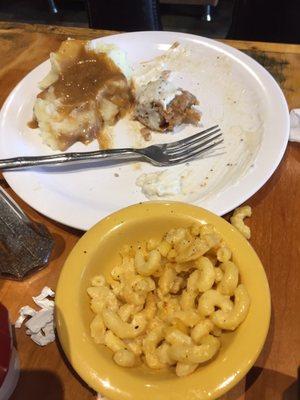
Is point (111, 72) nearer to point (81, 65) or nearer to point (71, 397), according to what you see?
point (81, 65)

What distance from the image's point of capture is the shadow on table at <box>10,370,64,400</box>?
666 mm

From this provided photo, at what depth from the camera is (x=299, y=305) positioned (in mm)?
725

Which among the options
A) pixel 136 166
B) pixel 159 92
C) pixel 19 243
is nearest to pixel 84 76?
pixel 159 92

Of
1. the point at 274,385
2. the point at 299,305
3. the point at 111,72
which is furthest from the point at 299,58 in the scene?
the point at 274,385

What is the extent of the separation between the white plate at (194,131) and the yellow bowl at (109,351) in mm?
139

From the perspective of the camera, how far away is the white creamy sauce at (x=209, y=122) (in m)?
0.91

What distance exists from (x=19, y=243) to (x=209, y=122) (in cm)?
52

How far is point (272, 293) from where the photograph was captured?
29.3 inches

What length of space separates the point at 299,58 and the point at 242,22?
376 mm

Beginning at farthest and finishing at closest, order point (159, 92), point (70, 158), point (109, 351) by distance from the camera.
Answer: point (159, 92) → point (70, 158) → point (109, 351)

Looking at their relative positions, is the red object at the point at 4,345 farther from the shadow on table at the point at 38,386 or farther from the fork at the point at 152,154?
the fork at the point at 152,154

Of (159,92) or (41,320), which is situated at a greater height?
(159,92)

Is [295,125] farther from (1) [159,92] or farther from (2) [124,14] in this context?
(2) [124,14]

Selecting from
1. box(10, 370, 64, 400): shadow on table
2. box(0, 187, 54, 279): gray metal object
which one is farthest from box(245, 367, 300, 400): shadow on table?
box(0, 187, 54, 279): gray metal object
